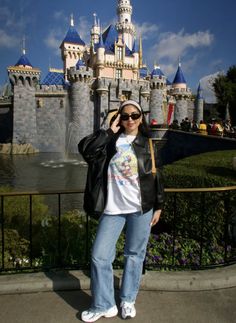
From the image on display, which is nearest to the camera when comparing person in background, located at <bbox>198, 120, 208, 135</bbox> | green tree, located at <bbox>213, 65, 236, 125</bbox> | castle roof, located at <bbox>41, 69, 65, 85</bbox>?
person in background, located at <bbox>198, 120, 208, 135</bbox>

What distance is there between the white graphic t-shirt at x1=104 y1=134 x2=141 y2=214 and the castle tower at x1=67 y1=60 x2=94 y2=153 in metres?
29.6

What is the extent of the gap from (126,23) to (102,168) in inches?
2027

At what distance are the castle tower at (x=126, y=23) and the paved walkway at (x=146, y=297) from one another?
49614 millimetres

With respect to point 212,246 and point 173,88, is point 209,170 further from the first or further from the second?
point 173,88

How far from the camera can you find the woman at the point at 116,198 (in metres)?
2.40

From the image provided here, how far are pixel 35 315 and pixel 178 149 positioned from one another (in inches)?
835

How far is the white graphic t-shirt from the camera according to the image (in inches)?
94.6

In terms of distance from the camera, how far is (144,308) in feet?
8.56

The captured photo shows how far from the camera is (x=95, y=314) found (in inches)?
95.4

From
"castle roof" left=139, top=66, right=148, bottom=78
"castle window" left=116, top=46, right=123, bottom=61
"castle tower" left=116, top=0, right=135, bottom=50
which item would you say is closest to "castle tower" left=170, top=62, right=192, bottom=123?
"castle window" left=116, top=46, right=123, bottom=61

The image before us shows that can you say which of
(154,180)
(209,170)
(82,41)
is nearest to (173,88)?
(82,41)

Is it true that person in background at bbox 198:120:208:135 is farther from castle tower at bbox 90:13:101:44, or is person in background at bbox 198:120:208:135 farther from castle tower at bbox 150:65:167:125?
castle tower at bbox 90:13:101:44

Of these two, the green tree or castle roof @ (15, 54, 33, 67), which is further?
the green tree

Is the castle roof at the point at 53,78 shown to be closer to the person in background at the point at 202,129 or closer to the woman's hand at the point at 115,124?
the person in background at the point at 202,129
